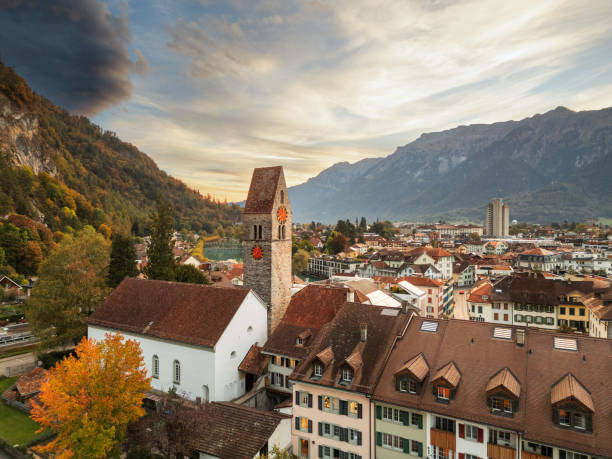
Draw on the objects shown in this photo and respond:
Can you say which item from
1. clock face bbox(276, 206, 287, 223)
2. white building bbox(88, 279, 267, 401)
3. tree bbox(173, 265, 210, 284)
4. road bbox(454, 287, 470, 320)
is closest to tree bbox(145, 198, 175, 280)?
tree bbox(173, 265, 210, 284)

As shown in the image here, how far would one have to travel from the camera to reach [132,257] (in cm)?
4859

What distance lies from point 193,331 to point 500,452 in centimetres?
2232

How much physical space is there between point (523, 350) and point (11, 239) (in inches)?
3646

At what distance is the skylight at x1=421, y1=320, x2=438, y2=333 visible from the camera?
79.8ft

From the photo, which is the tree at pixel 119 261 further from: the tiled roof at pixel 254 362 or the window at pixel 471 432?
the window at pixel 471 432

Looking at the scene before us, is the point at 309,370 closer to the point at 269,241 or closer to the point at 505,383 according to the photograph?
the point at 505,383

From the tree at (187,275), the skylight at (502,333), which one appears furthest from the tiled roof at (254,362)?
the tree at (187,275)

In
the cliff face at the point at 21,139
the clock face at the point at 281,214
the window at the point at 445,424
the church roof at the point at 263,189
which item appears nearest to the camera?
the window at the point at 445,424

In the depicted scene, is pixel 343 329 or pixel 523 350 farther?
pixel 343 329

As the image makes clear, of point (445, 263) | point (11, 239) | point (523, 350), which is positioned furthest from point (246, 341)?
point (445, 263)

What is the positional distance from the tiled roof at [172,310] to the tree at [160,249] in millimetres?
11221

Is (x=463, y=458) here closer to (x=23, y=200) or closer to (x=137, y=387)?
(x=137, y=387)

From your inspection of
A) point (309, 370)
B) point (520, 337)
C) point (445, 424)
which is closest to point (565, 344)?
point (520, 337)

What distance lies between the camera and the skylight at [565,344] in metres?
20.3
